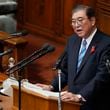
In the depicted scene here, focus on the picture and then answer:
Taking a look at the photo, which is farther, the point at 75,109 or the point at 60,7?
the point at 60,7

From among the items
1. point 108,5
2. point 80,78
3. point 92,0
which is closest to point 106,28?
point 108,5

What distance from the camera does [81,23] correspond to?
140 inches

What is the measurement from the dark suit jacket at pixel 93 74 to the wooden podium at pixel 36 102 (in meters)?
0.26

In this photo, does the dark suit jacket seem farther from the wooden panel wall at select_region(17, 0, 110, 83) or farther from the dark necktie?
the wooden panel wall at select_region(17, 0, 110, 83)

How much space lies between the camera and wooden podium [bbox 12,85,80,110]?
3.34 metres

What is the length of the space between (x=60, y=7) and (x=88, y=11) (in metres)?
4.85

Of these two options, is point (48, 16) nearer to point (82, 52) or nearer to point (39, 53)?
point (82, 52)

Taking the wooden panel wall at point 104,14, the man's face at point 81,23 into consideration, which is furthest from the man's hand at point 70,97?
the wooden panel wall at point 104,14

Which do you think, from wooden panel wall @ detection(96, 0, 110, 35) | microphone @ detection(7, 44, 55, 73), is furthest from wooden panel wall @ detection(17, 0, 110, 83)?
microphone @ detection(7, 44, 55, 73)

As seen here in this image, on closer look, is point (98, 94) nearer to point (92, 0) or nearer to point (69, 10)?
point (92, 0)

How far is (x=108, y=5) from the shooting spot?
22.1 feet

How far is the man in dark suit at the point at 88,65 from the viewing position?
3.55 metres

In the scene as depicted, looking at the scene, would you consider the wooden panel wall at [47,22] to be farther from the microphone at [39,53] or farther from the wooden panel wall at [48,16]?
the microphone at [39,53]

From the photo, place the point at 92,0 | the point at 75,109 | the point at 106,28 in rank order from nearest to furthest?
the point at 75,109
the point at 106,28
the point at 92,0
